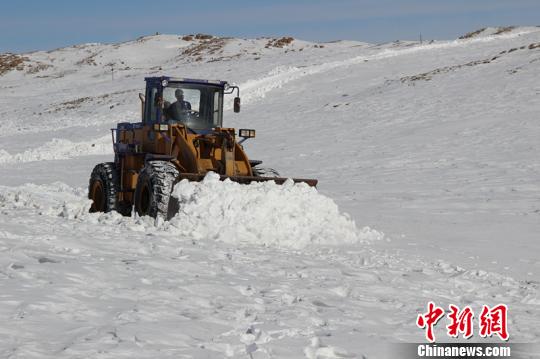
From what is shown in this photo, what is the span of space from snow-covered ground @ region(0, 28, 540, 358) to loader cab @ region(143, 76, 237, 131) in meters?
2.02

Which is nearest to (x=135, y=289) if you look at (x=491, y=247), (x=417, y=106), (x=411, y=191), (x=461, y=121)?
(x=491, y=247)

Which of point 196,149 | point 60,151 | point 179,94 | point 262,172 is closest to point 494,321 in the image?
point 262,172

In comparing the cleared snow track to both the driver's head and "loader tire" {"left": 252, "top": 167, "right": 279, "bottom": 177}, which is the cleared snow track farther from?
the driver's head

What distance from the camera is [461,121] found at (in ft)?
74.2

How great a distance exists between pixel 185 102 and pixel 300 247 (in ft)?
11.9

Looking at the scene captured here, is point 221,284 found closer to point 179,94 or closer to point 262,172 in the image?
point 262,172

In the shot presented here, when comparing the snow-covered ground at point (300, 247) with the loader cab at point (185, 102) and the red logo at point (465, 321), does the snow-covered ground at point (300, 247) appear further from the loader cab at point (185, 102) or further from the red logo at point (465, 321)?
the loader cab at point (185, 102)

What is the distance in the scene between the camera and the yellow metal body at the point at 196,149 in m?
10.6

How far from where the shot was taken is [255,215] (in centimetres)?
928

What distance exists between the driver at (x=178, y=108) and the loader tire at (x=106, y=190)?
1.67 metres

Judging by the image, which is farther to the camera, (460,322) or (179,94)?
(179,94)

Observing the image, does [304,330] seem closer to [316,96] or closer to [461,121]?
[461,121]

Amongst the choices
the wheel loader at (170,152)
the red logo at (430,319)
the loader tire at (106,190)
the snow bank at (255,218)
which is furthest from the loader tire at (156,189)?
the red logo at (430,319)

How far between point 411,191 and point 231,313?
30.3 ft
